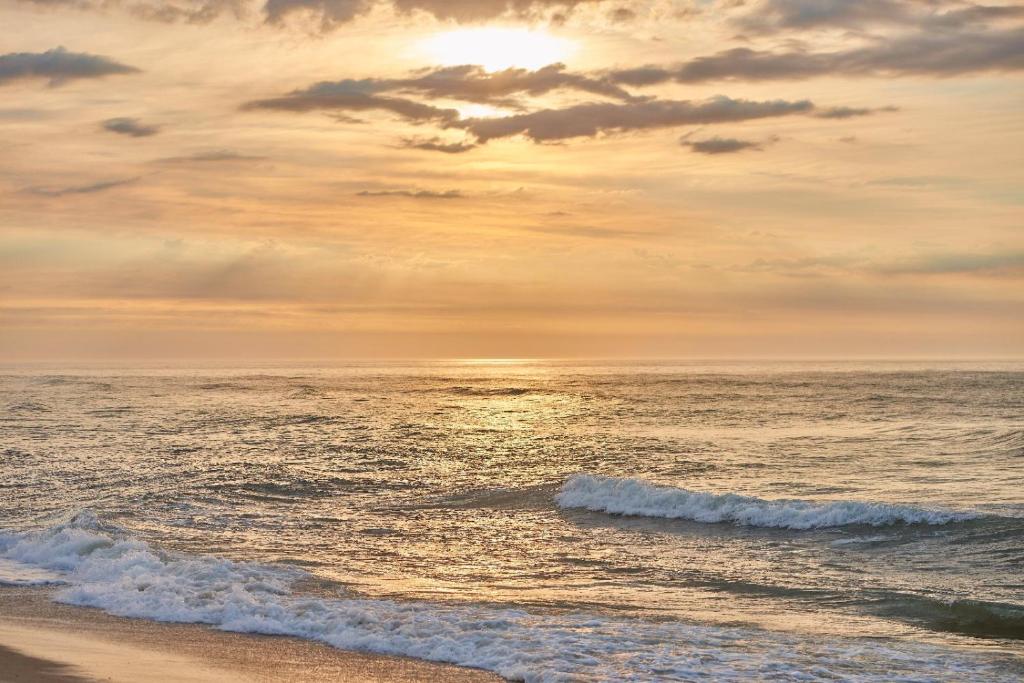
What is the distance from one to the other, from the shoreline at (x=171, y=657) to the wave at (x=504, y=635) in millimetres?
387

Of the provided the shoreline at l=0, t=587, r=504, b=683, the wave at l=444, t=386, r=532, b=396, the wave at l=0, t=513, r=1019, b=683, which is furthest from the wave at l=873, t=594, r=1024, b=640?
the wave at l=444, t=386, r=532, b=396

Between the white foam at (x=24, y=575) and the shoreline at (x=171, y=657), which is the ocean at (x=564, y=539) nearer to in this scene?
the white foam at (x=24, y=575)

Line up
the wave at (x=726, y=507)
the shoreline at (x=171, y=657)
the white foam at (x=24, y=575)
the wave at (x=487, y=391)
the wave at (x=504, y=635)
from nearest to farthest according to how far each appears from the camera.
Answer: the shoreline at (x=171, y=657)
the wave at (x=504, y=635)
the white foam at (x=24, y=575)
the wave at (x=726, y=507)
the wave at (x=487, y=391)

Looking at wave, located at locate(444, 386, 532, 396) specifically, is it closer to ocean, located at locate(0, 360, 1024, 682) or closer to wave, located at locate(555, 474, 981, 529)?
ocean, located at locate(0, 360, 1024, 682)

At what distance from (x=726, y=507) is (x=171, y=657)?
15.5 metres

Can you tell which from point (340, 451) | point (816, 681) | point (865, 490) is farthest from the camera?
point (340, 451)

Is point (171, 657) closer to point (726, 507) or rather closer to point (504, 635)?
point (504, 635)

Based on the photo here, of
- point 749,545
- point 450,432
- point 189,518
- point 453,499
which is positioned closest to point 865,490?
point 749,545

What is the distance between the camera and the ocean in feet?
44.4

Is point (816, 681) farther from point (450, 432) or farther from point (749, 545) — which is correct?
point (450, 432)

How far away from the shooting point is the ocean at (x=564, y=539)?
533 inches

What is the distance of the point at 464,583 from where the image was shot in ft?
57.3

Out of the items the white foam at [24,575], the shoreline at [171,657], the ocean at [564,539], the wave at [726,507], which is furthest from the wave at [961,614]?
the white foam at [24,575]

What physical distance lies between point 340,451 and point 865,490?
20412 mm
